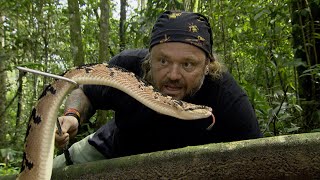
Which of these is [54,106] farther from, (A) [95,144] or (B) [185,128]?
(A) [95,144]

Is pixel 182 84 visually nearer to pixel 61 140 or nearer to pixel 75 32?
pixel 61 140

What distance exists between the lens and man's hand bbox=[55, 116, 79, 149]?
1801 mm

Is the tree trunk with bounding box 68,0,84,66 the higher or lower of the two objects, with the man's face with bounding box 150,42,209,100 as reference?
higher

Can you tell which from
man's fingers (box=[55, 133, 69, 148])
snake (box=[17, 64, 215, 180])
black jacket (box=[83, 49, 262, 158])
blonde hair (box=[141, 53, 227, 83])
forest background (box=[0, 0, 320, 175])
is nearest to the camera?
snake (box=[17, 64, 215, 180])

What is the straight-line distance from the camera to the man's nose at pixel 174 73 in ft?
7.17

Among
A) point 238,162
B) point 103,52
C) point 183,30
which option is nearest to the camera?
point 238,162

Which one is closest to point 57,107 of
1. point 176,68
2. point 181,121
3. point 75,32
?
point 176,68

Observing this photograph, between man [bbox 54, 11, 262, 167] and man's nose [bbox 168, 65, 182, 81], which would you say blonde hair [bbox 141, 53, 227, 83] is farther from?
man's nose [bbox 168, 65, 182, 81]

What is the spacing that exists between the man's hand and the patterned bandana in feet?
2.05

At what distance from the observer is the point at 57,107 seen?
1.56 meters

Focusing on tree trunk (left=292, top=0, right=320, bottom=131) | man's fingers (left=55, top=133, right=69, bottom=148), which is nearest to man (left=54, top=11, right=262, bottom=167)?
man's fingers (left=55, top=133, right=69, bottom=148)

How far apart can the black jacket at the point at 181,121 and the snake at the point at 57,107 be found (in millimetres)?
527

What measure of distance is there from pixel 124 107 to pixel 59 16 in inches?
208

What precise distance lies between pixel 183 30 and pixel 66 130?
833mm
